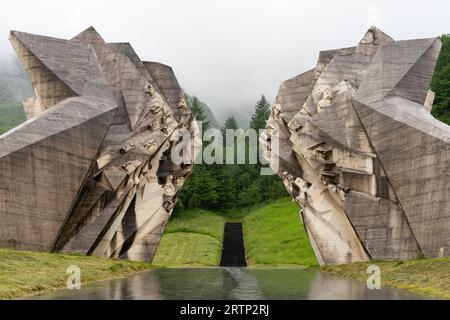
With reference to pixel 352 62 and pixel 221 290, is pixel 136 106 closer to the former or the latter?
pixel 352 62

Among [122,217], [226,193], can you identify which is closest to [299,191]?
[122,217]

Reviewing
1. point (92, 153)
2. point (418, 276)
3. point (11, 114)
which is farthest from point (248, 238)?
point (11, 114)

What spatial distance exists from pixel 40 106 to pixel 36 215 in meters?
6.33

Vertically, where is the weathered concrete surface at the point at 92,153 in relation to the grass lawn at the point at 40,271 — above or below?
above

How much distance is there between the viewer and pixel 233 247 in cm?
4462

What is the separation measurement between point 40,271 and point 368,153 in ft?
45.3

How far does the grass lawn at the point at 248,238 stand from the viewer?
36.1 metres

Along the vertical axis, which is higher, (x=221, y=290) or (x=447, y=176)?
(x=447, y=176)

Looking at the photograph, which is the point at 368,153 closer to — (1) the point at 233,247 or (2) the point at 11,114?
(1) the point at 233,247

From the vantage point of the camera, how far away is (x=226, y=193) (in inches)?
2623

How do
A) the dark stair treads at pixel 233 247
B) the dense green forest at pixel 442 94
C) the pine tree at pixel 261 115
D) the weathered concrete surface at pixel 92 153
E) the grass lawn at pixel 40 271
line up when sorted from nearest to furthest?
the grass lawn at pixel 40 271, the weathered concrete surface at pixel 92 153, the dark stair treads at pixel 233 247, the dense green forest at pixel 442 94, the pine tree at pixel 261 115

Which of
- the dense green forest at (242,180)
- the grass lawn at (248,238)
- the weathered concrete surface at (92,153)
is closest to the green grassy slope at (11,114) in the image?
the dense green forest at (242,180)

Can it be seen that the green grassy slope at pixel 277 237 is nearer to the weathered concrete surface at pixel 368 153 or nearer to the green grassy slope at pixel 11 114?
the weathered concrete surface at pixel 368 153

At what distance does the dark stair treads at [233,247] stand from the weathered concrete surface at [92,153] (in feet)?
35.6
